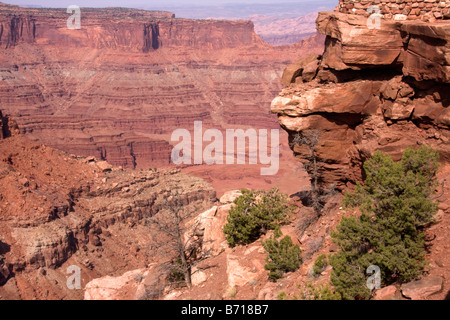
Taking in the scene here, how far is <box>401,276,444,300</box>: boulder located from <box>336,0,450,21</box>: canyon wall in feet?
34.3

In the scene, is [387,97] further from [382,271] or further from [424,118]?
[382,271]

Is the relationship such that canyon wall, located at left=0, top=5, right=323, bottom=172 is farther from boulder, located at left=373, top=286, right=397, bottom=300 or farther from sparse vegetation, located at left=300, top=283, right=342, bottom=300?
boulder, located at left=373, top=286, right=397, bottom=300

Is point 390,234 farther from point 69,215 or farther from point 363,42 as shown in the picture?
point 69,215

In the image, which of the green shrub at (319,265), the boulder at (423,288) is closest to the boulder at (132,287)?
the green shrub at (319,265)

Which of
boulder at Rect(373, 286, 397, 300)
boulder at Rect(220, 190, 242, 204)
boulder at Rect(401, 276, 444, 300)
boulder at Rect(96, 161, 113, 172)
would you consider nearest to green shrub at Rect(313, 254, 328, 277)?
boulder at Rect(373, 286, 397, 300)

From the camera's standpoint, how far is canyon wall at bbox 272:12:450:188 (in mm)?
17672

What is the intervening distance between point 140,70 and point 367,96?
118 meters

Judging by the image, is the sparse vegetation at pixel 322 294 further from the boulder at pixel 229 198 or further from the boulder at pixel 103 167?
the boulder at pixel 103 167

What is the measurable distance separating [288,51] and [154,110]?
143ft

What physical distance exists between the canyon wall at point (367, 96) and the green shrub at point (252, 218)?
2.46 m

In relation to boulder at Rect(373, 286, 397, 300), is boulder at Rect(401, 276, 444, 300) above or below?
above

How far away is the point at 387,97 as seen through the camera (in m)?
19.3

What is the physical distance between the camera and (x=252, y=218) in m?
21.2
